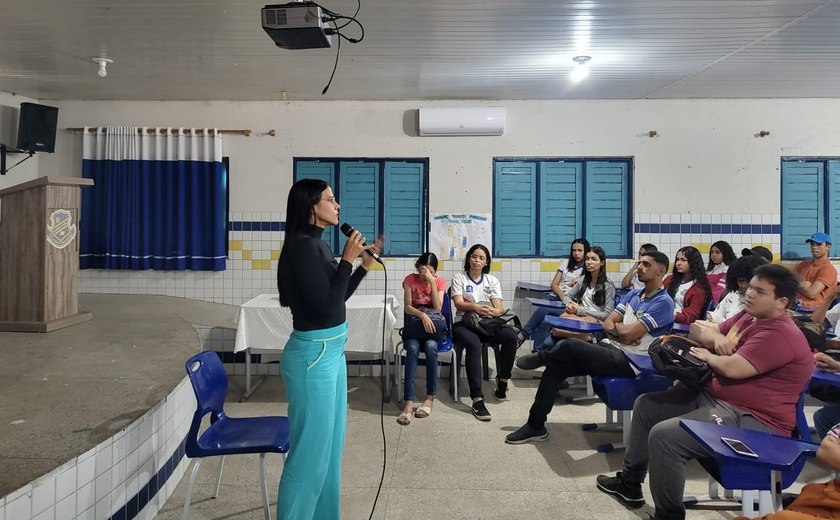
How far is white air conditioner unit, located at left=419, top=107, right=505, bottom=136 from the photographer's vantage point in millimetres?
5426

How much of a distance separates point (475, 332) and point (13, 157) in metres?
5.25

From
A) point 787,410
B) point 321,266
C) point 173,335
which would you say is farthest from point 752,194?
point 173,335

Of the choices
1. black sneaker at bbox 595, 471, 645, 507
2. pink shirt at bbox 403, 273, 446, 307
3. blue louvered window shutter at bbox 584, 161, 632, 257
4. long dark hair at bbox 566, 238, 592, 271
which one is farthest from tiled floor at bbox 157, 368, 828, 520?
blue louvered window shutter at bbox 584, 161, 632, 257

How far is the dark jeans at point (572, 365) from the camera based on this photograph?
299cm

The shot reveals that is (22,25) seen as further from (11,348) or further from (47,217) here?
(11,348)

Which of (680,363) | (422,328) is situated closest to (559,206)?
(422,328)

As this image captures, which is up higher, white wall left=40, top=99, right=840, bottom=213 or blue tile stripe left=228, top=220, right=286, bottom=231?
white wall left=40, top=99, right=840, bottom=213

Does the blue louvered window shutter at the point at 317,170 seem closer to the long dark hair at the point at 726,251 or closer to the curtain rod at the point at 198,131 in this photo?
the curtain rod at the point at 198,131

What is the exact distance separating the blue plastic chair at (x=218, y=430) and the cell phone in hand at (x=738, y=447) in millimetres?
1693

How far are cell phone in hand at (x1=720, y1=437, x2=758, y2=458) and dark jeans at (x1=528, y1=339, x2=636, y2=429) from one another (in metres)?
1.13

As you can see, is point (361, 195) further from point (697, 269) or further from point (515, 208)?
point (697, 269)

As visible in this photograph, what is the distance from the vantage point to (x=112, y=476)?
6.34ft

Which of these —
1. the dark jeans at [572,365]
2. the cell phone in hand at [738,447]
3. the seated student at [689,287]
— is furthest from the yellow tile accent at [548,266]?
the cell phone in hand at [738,447]

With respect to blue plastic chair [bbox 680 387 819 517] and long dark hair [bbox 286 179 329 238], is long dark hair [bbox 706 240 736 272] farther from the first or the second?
long dark hair [bbox 286 179 329 238]
